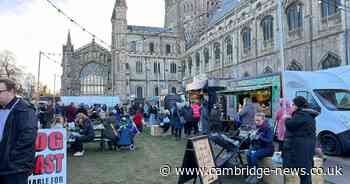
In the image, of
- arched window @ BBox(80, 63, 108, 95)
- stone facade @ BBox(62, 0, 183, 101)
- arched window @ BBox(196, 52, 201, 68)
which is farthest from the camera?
arched window @ BBox(80, 63, 108, 95)

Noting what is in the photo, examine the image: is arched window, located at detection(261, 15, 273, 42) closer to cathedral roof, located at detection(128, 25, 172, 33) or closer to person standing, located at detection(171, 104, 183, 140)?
person standing, located at detection(171, 104, 183, 140)

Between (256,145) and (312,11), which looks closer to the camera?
(256,145)

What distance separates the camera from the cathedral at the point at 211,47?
2334 centimetres

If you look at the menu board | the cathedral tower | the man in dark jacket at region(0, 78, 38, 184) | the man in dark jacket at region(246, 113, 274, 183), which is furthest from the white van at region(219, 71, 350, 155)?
the cathedral tower

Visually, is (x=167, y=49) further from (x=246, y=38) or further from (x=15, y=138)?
(x=15, y=138)

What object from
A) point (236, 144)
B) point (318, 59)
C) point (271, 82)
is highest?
point (318, 59)

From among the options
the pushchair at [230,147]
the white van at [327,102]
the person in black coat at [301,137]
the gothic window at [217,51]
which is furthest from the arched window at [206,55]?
the person in black coat at [301,137]

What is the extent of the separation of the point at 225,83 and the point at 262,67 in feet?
46.4

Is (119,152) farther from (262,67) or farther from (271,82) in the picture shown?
(262,67)

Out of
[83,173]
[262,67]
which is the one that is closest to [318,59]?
[262,67]

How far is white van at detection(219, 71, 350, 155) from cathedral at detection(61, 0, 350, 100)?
1.08m

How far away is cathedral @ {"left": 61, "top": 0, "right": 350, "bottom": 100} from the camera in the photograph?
23344mm

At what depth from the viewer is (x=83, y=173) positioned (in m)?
7.62

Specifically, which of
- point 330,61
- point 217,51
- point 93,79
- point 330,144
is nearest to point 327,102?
point 330,144
